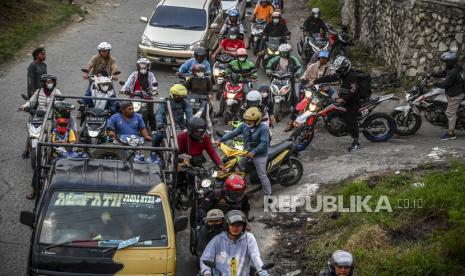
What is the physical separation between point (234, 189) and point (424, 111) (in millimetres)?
6078

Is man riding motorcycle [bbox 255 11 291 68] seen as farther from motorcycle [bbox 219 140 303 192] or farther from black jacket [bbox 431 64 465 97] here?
motorcycle [bbox 219 140 303 192]

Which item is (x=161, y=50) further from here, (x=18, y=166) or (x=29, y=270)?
(x=29, y=270)

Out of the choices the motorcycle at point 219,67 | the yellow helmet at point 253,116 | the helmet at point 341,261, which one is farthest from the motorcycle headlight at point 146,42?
the helmet at point 341,261

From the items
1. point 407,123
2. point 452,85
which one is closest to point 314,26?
point 407,123

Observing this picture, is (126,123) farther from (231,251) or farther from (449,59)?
(449,59)

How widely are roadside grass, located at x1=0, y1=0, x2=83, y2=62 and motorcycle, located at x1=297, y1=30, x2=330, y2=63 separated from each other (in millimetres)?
8211

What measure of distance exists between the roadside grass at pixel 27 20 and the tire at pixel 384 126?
37.6 feet

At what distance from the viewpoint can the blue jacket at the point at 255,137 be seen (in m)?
13.5

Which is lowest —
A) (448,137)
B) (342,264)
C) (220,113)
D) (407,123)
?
(220,113)

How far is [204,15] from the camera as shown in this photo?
916 inches

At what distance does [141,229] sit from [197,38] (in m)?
13.0

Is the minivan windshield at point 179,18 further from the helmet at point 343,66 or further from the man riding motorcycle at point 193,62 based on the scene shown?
the helmet at point 343,66

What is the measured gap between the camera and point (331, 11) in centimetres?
2795

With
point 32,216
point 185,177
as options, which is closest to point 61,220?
point 32,216
